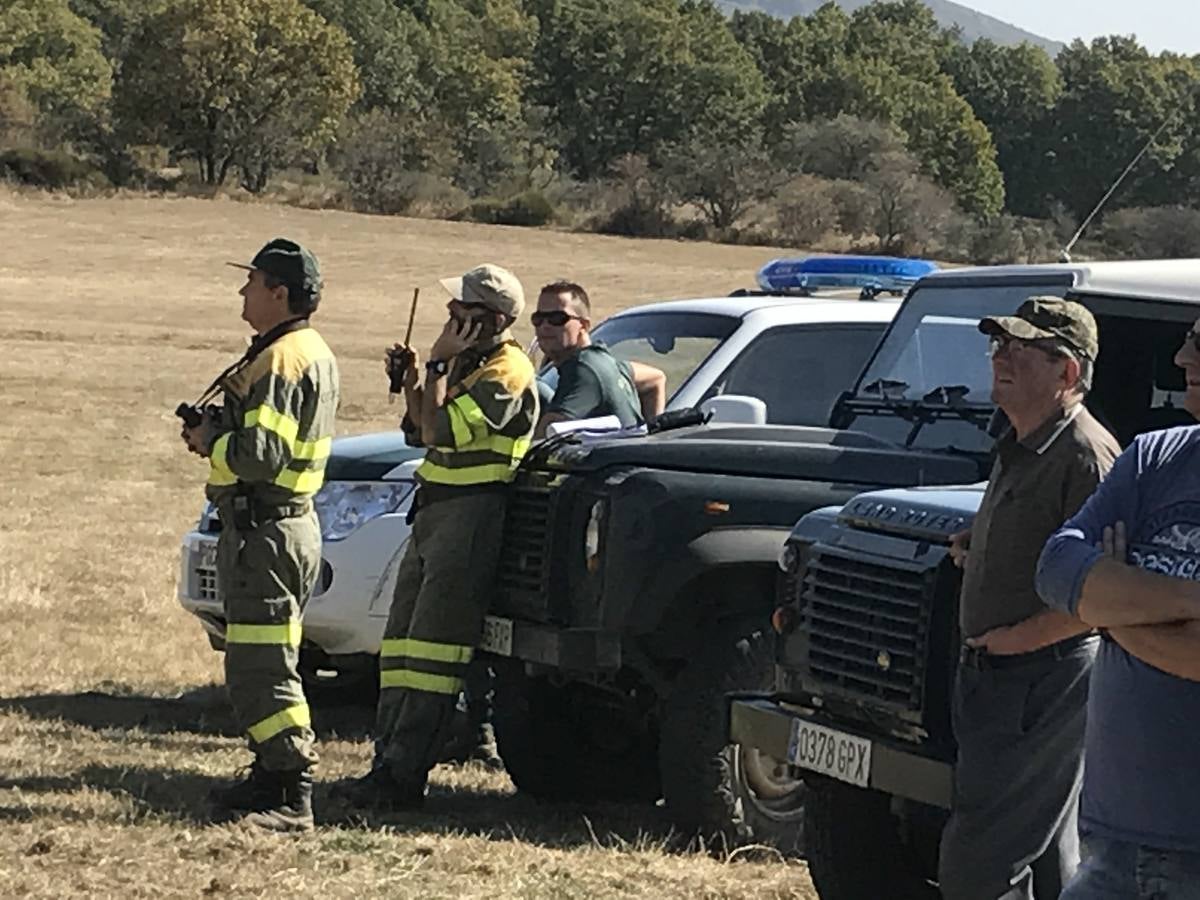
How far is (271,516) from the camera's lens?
23.5 feet

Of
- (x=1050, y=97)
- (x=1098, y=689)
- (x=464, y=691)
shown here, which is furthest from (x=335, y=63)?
(x=1098, y=689)

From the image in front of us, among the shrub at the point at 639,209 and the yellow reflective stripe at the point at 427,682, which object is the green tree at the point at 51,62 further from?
the yellow reflective stripe at the point at 427,682

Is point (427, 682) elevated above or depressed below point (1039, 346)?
below

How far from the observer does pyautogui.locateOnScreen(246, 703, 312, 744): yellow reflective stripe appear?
7191 mm

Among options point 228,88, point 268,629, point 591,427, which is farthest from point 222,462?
point 228,88

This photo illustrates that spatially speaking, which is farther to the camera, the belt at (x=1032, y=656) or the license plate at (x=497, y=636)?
the license plate at (x=497, y=636)

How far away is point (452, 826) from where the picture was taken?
7488mm

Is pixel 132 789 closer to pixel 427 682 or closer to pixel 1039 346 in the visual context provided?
pixel 427 682

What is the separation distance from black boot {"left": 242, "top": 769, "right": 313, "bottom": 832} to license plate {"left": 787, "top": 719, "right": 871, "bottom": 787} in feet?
6.55

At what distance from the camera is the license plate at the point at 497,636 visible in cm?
757

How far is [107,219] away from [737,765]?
4980 centimetres

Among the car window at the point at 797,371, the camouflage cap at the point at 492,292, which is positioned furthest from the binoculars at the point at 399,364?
the car window at the point at 797,371

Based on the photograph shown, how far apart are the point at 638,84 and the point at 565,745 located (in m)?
91.1

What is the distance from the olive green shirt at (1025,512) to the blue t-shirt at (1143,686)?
3.54 ft
